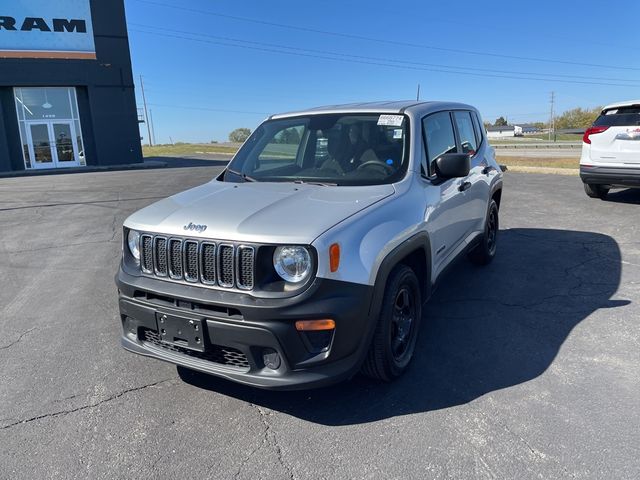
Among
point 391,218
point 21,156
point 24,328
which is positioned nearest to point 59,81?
point 21,156

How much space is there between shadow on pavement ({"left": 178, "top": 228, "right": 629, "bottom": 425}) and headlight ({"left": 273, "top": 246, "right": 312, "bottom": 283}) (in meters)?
0.94

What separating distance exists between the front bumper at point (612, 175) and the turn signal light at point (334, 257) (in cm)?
814

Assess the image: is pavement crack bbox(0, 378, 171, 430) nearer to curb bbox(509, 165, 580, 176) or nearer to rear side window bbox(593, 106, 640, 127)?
rear side window bbox(593, 106, 640, 127)

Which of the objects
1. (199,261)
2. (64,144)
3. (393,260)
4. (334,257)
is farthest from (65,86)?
(334,257)

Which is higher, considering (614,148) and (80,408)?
(614,148)

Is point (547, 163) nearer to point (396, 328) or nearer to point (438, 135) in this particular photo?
point (438, 135)

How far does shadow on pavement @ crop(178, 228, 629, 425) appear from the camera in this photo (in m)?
3.12

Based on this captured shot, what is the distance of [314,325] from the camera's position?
8.57 feet

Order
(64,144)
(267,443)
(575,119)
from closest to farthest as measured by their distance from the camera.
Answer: (267,443), (64,144), (575,119)

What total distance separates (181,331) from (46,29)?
1166 inches

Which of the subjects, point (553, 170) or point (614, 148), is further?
point (553, 170)

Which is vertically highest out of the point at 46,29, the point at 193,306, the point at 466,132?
the point at 46,29

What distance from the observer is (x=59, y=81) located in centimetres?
2677

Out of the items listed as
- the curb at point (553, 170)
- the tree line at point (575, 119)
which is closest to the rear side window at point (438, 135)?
the curb at point (553, 170)
